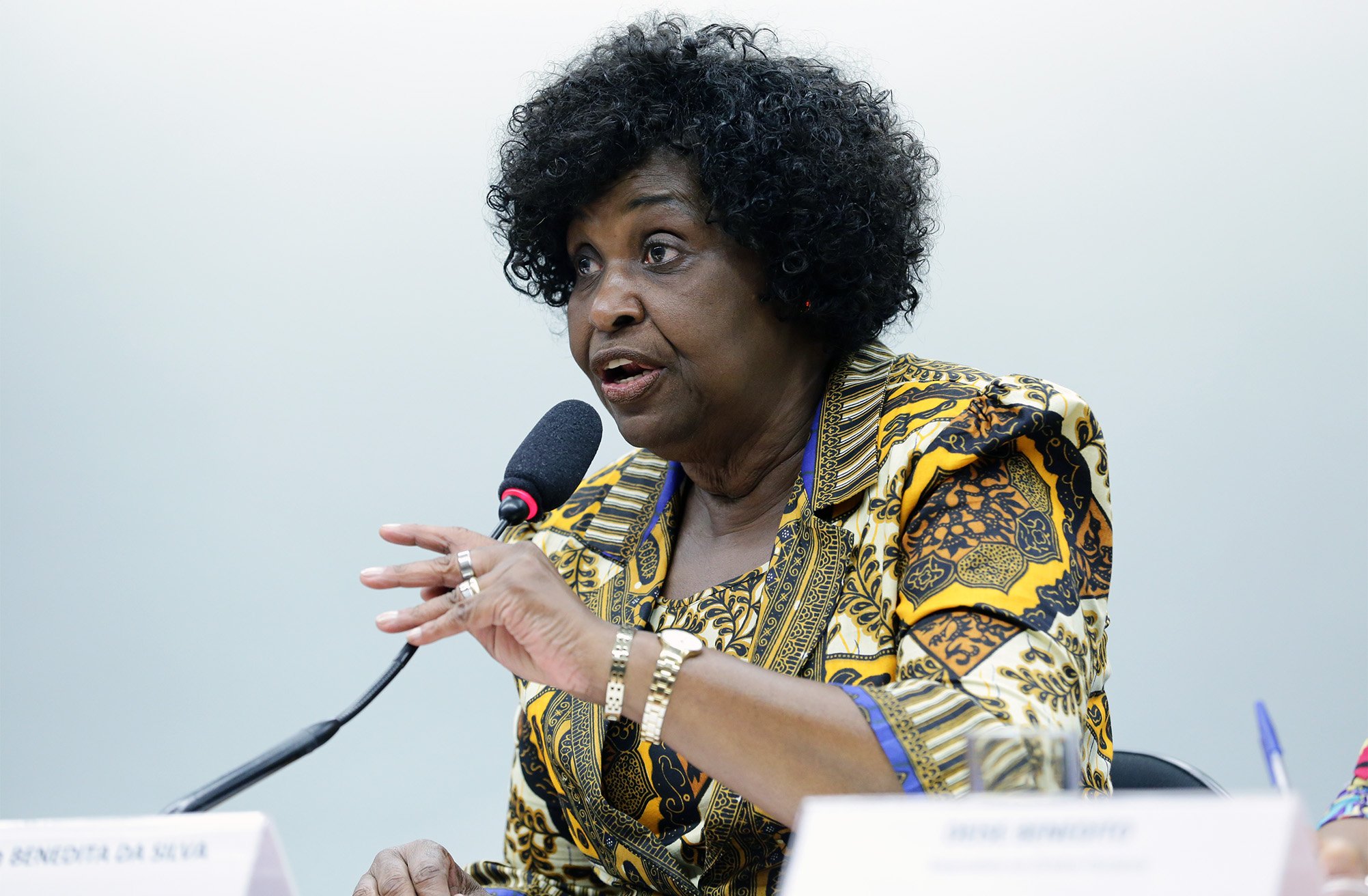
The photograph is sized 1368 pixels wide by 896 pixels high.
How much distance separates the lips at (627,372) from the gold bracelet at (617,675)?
1.58ft

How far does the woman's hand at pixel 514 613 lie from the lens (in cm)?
119

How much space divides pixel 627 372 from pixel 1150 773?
0.81m

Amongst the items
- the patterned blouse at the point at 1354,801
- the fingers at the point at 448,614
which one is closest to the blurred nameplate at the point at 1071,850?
the patterned blouse at the point at 1354,801

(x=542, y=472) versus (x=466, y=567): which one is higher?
(x=542, y=472)

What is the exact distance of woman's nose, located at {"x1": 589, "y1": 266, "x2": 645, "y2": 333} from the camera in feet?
5.22

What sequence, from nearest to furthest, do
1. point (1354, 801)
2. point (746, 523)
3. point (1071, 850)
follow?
point (1071, 850), point (1354, 801), point (746, 523)

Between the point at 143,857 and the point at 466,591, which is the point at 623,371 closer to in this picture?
the point at 466,591

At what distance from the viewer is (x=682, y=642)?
46.9 inches

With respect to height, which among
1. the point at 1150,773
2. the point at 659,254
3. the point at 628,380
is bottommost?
the point at 1150,773

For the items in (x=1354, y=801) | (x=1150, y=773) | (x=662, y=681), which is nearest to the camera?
(x=1354, y=801)

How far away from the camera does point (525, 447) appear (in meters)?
1.47

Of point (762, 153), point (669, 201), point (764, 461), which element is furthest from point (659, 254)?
point (764, 461)

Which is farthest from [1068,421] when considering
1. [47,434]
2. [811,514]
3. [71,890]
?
[47,434]

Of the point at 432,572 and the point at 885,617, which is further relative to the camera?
the point at 885,617
